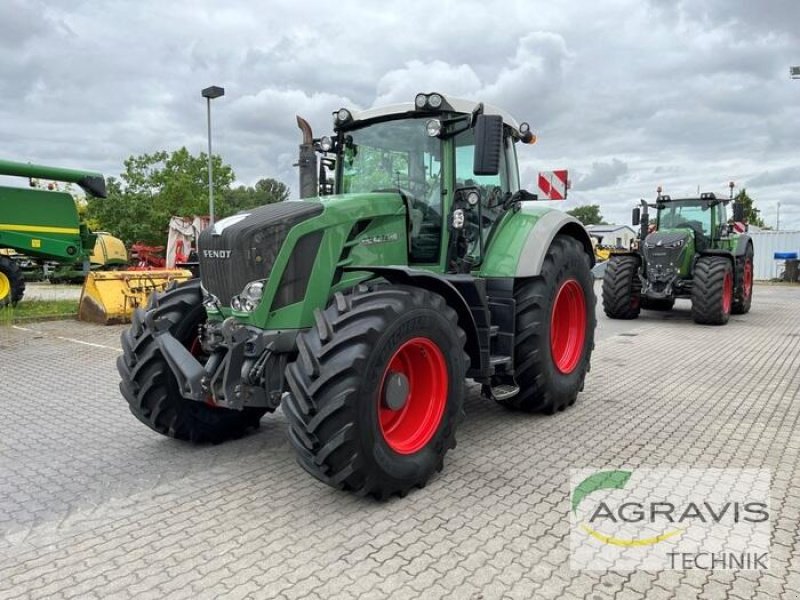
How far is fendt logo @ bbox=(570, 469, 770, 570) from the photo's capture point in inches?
113

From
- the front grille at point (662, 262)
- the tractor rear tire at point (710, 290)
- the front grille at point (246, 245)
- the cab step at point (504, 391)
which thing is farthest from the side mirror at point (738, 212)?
the front grille at point (246, 245)

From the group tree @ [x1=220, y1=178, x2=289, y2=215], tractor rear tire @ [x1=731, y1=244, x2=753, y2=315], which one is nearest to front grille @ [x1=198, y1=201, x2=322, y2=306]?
tractor rear tire @ [x1=731, y1=244, x2=753, y2=315]

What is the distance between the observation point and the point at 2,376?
22.4ft

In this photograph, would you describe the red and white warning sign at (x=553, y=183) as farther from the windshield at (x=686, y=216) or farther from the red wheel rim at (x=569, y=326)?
the windshield at (x=686, y=216)

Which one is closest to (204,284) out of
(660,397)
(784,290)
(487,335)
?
(487,335)

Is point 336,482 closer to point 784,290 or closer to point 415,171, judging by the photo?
point 415,171

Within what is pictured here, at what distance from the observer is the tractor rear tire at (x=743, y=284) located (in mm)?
12219

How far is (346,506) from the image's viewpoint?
3.37 m

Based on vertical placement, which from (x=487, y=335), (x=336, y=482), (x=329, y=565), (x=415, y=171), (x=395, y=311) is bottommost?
(x=329, y=565)

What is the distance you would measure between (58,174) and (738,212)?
42.8ft

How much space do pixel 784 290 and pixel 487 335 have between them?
20168mm

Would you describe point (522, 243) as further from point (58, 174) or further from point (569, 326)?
point (58, 174)

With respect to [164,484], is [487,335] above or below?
above

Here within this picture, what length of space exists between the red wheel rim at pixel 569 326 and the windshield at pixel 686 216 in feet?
25.5
